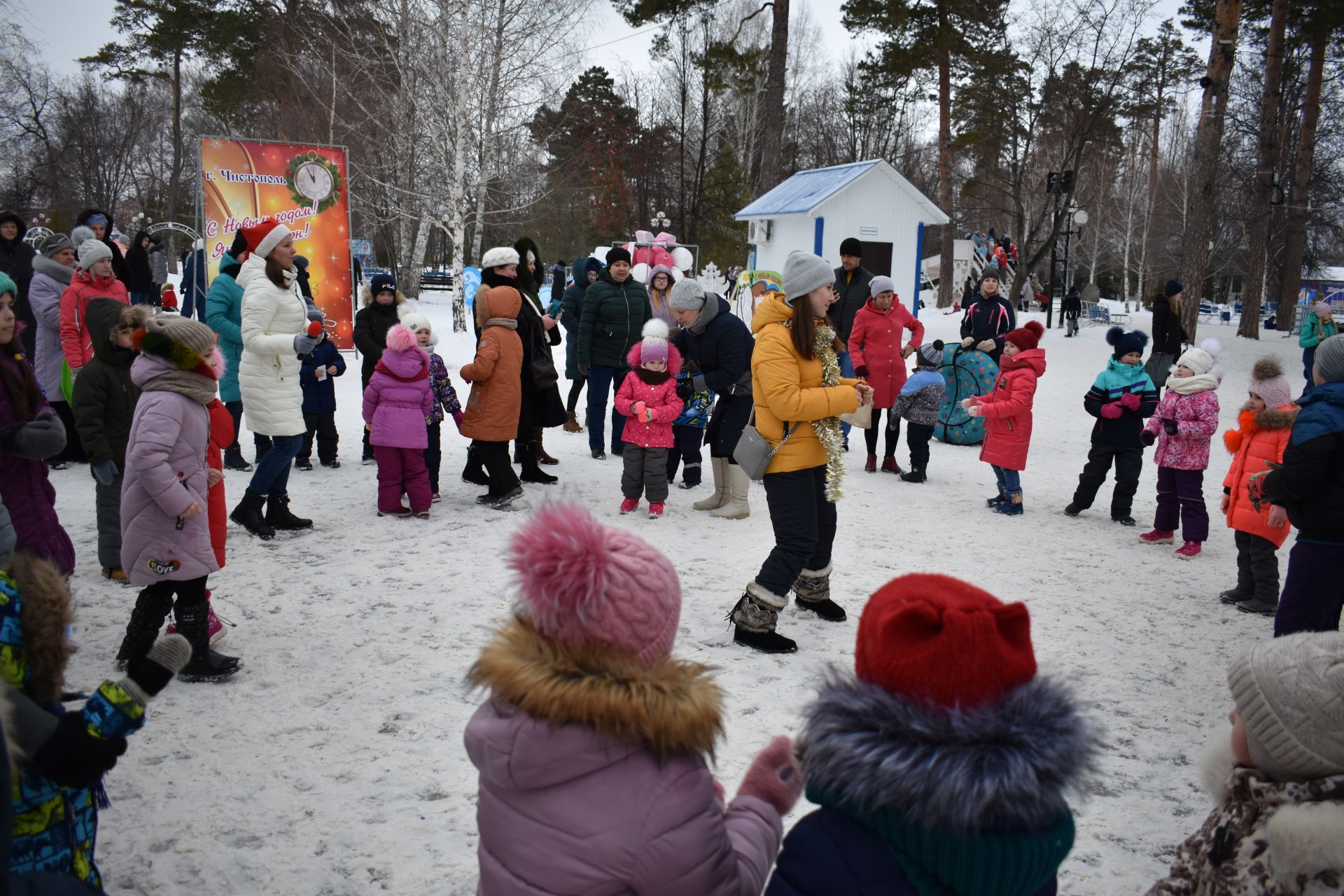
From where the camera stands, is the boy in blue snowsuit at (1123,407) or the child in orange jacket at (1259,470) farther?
the boy in blue snowsuit at (1123,407)

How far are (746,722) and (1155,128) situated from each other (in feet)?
151

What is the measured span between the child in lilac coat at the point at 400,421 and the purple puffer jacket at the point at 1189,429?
18.1 ft

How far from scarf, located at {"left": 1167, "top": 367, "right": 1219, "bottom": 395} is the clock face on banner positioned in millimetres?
12572

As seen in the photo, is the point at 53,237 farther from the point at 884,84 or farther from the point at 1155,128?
the point at 1155,128

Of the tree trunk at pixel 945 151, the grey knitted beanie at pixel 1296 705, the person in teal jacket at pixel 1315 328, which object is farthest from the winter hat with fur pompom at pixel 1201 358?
the tree trunk at pixel 945 151

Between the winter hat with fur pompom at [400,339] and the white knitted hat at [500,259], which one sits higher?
the white knitted hat at [500,259]

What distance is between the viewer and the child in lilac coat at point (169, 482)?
386 cm

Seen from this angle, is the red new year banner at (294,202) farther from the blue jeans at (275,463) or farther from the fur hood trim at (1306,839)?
the fur hood trim at (1306,839)

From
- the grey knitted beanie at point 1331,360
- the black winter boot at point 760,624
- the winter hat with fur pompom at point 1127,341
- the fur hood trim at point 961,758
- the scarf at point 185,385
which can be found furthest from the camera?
the winter hat with fur pompom at point 1127,341

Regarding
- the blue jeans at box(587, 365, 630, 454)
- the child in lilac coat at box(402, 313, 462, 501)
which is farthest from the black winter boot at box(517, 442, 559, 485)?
the blue jeans at box(587, 365, 630, 454)

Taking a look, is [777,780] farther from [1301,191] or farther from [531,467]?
[1301,191]

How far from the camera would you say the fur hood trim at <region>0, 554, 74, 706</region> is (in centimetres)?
201

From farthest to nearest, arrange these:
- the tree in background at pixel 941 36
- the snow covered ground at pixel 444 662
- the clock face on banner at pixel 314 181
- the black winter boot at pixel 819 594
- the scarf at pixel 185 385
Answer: the tree in background at pixel 941 36
the clock face on banner at pixel 314 181
the black winter boot at pixel 819 594
the scarf at pixel 185 385
the snow covered ground at pixel 444 662

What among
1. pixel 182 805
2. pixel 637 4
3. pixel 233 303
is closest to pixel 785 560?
pixel 182 805
